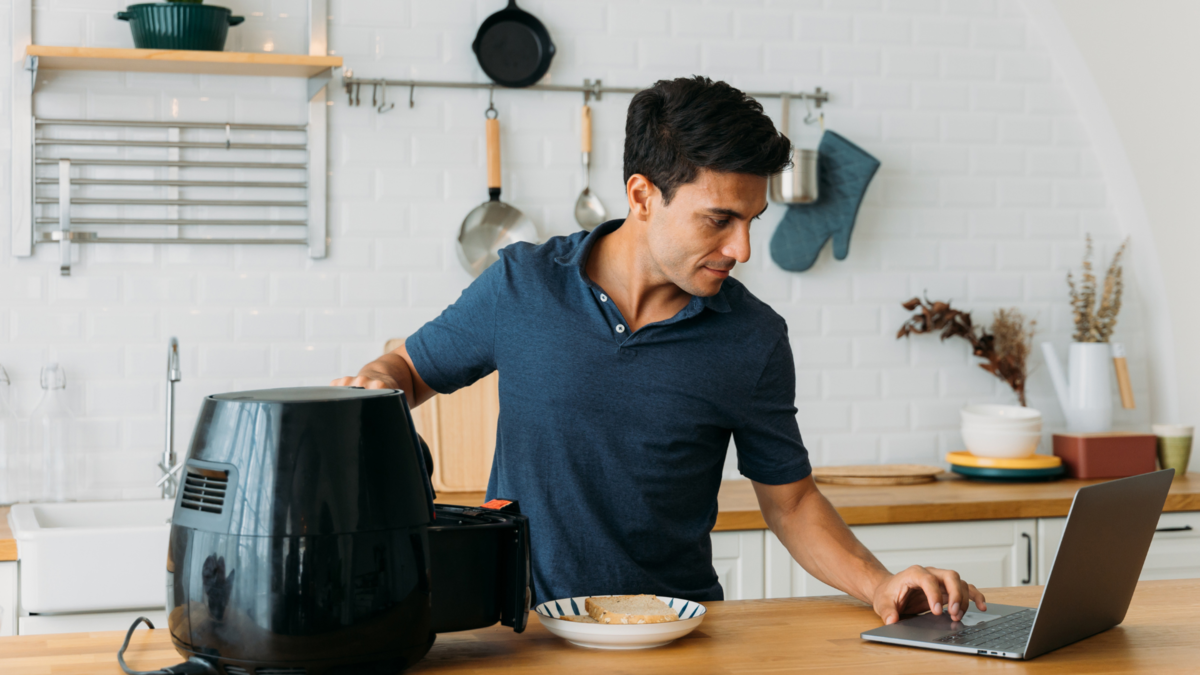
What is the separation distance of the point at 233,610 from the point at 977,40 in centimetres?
304

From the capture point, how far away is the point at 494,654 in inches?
50.8

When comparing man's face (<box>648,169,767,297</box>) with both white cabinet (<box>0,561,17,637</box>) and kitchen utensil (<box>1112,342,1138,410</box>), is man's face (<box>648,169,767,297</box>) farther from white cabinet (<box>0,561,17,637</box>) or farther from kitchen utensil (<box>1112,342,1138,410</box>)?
kitchen utensil (<box>1112,342,1138,410</box>)

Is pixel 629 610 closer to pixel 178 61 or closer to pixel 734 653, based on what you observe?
pixel 734 653

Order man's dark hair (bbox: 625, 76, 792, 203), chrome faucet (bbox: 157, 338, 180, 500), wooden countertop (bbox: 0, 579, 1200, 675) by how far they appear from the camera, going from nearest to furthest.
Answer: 1. wooden countertop (bbox: 0, 579, 1200, 675)
2. man's dark hair (bbox: 625, 76, 792, 203)
3. chrome faucet (bbox: 157, 338, 180, 500)

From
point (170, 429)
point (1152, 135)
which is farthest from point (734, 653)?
point (1152, 135)

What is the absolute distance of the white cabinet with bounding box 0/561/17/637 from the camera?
7.61 ft

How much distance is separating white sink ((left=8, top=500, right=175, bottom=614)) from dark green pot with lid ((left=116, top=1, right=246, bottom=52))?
1166 millimetres

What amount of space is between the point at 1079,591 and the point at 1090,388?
2.17m

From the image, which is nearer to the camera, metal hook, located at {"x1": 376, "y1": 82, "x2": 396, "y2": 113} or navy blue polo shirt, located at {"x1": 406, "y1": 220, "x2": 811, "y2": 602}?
navy blue polo shirt, located at {"x1": 406, "y1": 220, "x2": 811, "y2": 602}

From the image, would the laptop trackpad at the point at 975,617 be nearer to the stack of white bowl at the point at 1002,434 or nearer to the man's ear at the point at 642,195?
the man's ear at the point at 642,195

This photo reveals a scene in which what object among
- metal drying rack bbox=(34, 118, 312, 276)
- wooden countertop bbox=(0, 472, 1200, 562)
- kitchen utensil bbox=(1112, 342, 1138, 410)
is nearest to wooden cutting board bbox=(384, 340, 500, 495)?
wooden countertop bbox=(0, 472, 1200, 562)

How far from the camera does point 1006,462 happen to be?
3.11 meters

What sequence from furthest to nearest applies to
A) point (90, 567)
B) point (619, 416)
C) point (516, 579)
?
1. point (90, 567)
2. point (619, 416)
3. point (516, 579)

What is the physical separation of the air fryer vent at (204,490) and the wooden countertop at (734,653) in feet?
0.72
